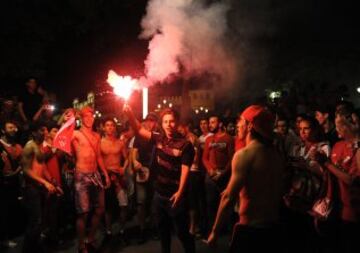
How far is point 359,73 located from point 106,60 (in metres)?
11.4

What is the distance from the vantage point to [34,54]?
56.5 feet

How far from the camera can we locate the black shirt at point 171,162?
19.0 feet

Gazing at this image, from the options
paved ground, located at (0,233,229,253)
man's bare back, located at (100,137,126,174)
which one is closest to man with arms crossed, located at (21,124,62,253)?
paved ground, located at (0,233,229,253)

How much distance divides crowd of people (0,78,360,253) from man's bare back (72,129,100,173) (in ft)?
0.05

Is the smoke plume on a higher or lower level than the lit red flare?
higher

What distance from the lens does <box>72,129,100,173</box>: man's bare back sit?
6863mm

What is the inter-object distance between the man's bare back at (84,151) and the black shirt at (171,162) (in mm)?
1519

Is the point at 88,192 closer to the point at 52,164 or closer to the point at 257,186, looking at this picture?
the point at 52,164

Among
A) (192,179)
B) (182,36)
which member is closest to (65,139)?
(192,179)

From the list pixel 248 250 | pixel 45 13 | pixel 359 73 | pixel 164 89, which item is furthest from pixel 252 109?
pixel 45 13

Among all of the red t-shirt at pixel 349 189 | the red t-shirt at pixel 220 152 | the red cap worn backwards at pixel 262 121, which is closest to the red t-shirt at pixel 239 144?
the red t-shirt at pixel 220 152

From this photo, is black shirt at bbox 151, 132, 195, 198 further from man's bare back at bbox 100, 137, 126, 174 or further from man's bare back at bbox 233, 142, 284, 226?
man's bare back at bbox 100, 137, 126, 174

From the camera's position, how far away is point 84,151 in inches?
272

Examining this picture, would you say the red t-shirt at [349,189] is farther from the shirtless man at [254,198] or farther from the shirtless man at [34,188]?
the shirtless man at [34,188]
